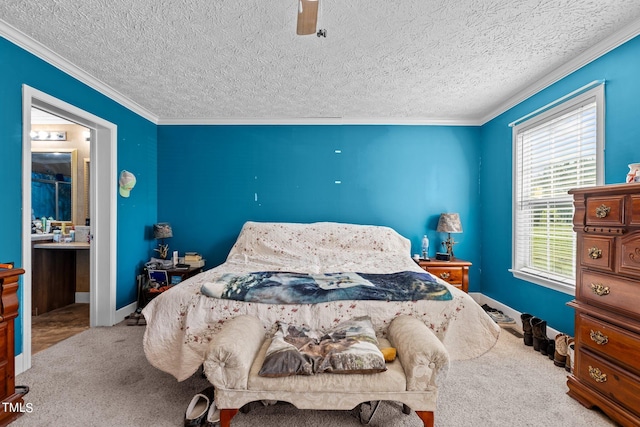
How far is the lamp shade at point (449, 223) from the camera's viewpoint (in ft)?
12.3

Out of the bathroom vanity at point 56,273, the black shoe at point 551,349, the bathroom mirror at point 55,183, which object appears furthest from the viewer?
the bathroom mirror at point 55,183

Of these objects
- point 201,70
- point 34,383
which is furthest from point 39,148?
point 34,383

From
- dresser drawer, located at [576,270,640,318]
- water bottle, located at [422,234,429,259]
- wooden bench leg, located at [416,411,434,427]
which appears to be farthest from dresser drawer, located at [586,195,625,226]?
water bottle, located at [422,234,429,259]

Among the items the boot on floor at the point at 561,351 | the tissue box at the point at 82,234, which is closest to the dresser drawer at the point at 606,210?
the boot on floor at the point at 561,351

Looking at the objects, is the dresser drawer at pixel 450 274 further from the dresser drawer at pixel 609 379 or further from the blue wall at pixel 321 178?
the dresser drawer at pixel 609 379

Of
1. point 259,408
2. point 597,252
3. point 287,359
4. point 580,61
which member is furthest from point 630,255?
point 259,408

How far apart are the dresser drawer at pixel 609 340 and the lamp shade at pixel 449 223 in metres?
1.88

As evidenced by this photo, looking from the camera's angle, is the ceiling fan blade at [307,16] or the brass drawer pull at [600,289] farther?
the brass drawer pull at [600,289]

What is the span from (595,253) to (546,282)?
3.83 feet

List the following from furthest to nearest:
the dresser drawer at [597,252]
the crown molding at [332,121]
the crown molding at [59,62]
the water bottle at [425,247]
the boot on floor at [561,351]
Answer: the crown molding at [332,121]
the water bottle at [425,247]
the boot on floor at [561,351]
the crown molding at [59,62]
the dresser drawer at [597,252]

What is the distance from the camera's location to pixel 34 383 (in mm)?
2117

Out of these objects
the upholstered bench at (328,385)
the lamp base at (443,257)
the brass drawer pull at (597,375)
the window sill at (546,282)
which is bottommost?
the brass drawer pull at (597,375)

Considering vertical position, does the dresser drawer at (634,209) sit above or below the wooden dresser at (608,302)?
above

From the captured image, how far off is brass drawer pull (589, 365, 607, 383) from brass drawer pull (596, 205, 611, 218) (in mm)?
Result: 919
